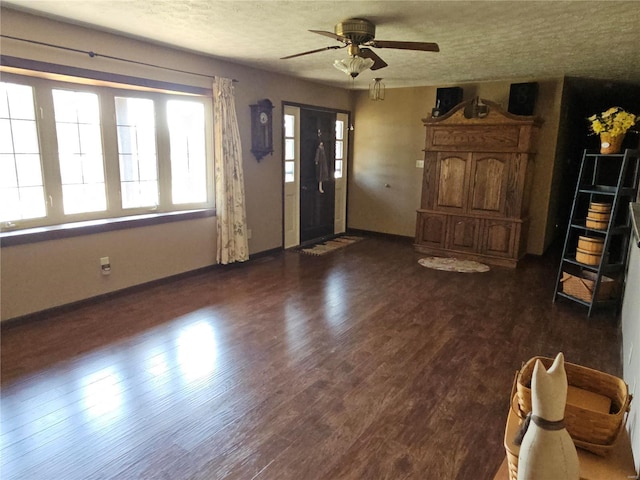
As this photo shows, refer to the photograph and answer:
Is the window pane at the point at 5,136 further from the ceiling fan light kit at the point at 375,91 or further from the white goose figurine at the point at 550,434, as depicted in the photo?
the white goose figurine at the point at 550,434

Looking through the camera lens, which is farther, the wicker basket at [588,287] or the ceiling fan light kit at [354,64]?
the wicker basket at [588,287]

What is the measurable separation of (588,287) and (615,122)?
1.51 m

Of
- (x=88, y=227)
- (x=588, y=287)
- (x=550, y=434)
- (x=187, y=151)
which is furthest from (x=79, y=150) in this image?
(x=588, y=287)

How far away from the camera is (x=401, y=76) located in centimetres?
554

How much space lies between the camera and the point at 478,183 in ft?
18.4

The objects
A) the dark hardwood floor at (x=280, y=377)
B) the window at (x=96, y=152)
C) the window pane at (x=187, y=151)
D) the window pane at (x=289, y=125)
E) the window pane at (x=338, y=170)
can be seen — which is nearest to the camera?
the dark hardwood floor at (x=280, y=377)

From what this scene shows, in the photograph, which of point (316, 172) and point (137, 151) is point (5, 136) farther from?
point (316, 172)

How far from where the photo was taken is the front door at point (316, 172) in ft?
20.7

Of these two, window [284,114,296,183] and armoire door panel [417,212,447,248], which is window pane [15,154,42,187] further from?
armoire door panel [417,212,447,248]

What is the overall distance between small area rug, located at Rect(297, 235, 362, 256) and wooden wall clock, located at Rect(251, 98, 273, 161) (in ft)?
5.13

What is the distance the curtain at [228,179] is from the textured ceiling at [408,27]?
0.50 m

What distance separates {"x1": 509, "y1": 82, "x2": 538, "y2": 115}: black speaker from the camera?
531cm

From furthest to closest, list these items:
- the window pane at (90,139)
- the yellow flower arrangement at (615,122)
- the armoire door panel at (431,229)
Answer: the armoire door panel at (431,229) < the window pane at (90,139) < the yellow flower arrangement at (615,122)

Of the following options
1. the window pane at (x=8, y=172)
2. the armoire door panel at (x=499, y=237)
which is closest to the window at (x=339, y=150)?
the armoire door panel at (x=499, y=237)
